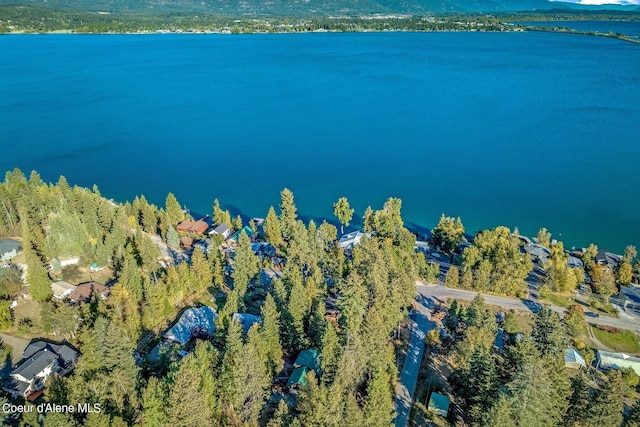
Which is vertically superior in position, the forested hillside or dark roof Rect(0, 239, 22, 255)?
the forested hillside

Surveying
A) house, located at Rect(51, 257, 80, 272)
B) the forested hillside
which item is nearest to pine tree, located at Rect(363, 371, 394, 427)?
the forested hillside

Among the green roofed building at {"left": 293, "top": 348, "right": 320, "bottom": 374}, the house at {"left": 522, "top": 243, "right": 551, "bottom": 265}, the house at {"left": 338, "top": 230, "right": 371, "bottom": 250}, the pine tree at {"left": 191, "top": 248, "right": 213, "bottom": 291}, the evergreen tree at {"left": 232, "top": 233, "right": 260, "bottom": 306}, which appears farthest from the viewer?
the house at {"left": 338, "top": 230, "right": 371, "bottom": 250}

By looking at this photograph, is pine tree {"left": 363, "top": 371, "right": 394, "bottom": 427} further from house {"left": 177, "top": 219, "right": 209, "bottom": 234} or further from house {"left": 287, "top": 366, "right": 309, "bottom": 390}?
house {"left": 177, "top": 219, "right": 209, "bottom": 234}

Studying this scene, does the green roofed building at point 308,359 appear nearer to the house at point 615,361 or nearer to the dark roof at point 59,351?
the dark roof at point 59,351

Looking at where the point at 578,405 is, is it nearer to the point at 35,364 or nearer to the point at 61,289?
the point at 35,364

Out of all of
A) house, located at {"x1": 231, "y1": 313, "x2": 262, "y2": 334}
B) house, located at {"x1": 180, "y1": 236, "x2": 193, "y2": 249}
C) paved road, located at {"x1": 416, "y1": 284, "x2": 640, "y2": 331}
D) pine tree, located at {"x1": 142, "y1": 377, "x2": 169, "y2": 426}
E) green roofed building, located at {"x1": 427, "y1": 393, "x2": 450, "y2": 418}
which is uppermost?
pine tree, located at {"x1": 142, "y1": 377, "x2": 169, "y2": 426}
